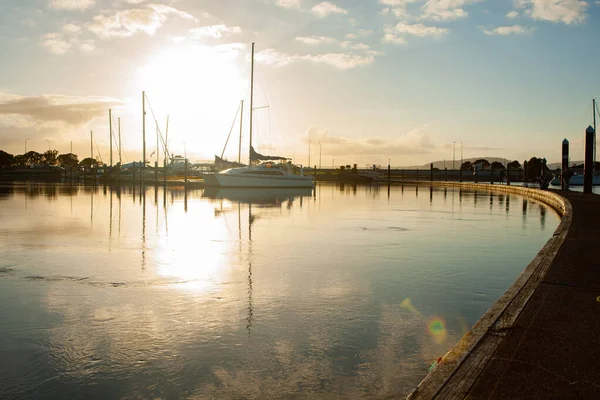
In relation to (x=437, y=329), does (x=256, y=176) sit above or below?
above

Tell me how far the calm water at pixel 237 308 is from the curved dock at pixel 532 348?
695 millimetres

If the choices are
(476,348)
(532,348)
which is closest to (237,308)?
(476,348)

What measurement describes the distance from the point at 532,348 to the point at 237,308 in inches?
164

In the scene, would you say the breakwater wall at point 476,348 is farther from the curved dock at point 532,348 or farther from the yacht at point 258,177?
the yacht at point 258,177

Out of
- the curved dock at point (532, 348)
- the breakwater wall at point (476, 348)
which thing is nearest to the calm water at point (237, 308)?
the breakwater wall at point (476, 348)

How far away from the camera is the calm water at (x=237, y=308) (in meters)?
5.43

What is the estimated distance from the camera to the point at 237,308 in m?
7.97

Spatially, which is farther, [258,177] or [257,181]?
[257,181]

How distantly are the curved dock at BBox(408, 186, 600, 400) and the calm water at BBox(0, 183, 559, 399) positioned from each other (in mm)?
695

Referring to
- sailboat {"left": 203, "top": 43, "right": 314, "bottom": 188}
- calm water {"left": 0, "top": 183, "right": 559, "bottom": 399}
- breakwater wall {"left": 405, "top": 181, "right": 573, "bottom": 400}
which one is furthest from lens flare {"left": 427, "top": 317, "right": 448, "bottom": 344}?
sailboat {"left": 203, "top": 43, "right": 314, "bottom": 188}

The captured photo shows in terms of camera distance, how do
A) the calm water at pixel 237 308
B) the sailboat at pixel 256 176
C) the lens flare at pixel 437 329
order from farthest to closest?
1. the sailboat at pixel 256 176
2. the lens flare at pixel 437 329
3. the calm water at pixel 237 308

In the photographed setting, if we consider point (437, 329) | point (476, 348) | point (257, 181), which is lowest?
point (437, 329)

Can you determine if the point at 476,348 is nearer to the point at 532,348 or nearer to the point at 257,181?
the point at 532,348

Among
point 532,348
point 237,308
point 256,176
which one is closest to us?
point 532,348
